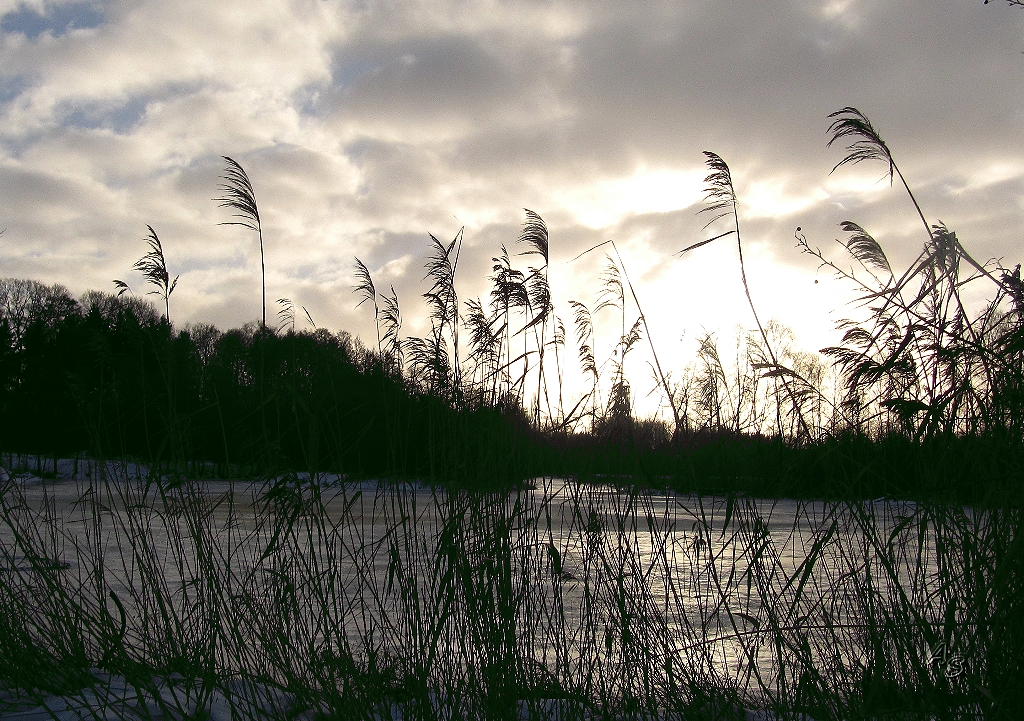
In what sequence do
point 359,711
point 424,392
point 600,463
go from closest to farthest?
point 359,711 < point 424,392 < point 600,463

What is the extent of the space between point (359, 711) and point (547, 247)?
6.57ft

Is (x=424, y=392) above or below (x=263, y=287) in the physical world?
below

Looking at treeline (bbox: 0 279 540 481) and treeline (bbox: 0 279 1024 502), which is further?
treeline (bbox: 0 279 540 481)

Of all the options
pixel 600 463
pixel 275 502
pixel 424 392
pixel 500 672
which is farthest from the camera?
pixel 600 463

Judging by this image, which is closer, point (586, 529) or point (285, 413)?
point (586, 529)

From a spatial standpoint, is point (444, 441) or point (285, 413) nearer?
point (444, 441)

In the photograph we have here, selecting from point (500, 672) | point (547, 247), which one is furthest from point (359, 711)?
point (547, 247)

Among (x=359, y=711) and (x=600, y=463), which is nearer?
(x=359, y=711)

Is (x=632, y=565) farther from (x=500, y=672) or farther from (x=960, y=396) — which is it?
(x=960, y=396)

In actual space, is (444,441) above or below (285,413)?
below

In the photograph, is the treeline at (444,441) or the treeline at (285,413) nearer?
the treeline at (444,441)

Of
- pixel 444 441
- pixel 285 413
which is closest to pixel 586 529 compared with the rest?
pixel 444 441

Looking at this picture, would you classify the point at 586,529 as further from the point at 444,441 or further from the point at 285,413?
the point at 285,413

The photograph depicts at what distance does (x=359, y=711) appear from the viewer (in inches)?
83.4
